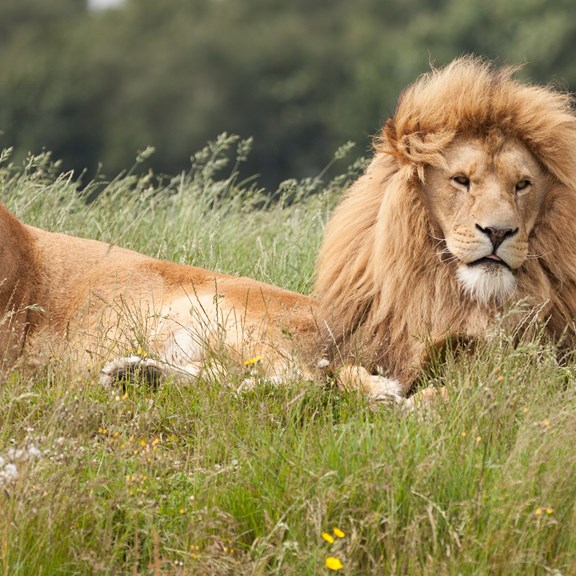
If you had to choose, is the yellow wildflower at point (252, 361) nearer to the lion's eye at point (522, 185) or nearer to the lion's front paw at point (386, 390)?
the lion's front paw at point (386, 390)

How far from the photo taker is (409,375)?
493cm

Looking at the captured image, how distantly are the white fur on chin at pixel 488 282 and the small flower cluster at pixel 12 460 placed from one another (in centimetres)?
176

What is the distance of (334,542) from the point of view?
341 centimetres

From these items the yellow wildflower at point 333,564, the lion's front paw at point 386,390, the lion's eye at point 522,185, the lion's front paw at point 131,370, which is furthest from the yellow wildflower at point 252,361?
the yellow wildflower at point 333,564

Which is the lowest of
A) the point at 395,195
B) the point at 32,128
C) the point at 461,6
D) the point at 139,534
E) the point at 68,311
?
the point at 32,128

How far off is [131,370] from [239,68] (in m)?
37.8

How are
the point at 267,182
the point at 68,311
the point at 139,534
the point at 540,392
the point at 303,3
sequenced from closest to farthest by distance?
the point at 139,534 < the point at 540,392 < the point at 68,311 < the point at 267,182 < the point at 303,3

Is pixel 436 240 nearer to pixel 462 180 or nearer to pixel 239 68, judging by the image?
pixel 462 180

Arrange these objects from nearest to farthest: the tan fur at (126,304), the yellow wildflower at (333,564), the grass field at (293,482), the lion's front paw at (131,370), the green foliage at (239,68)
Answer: the yellow wildflower at (333,564) → the grass field at (293,482) → the lion's front paw at (131,370) → the tan fur at (126,304) → the green foliage at (239,68)

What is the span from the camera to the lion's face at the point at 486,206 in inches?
185

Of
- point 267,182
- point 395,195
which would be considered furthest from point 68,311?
point 267,182

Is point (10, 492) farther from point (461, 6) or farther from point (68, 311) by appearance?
point (461, 6)

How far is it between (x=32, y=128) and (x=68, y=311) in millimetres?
29282

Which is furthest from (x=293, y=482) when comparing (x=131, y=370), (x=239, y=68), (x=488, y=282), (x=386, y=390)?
(x=239, y=68)
